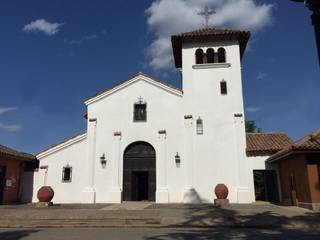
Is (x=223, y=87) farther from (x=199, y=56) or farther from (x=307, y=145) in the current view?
(x=307, y=145)

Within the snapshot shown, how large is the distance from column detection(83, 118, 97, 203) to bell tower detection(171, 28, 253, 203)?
635 centimetres

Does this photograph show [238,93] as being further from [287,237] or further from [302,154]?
[287,237]

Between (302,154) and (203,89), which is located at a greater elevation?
(203,89)

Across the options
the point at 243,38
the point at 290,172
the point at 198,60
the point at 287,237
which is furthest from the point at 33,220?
the point at 243,38

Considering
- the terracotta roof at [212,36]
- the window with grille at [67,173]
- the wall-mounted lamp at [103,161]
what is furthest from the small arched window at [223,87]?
the window with grille at [67,173]

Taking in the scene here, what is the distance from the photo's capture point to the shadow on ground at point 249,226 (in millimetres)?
10631

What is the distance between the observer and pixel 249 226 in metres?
12.7

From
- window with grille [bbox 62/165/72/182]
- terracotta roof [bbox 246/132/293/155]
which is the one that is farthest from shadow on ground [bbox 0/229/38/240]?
terracotta roof [bbox 246/132/293/155]

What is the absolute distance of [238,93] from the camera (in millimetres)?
23219

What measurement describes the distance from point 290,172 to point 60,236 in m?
13.8

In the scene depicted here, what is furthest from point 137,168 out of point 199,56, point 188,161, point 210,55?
point 210,55

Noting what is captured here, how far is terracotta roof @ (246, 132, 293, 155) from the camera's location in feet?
72.6

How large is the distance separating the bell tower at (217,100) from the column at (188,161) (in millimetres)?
198

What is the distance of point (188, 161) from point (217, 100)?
4.60 metres
